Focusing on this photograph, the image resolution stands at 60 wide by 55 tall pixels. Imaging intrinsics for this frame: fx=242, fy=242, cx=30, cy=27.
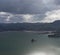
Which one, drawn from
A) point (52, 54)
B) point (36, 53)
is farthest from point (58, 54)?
point (36, 53)

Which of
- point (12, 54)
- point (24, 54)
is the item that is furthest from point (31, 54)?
point (12, 54)

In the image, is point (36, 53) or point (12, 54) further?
point (36, 53)

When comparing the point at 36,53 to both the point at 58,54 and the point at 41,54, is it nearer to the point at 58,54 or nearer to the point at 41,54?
the point at 41,54

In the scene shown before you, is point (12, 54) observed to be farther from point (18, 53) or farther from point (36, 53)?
point (36, 53)

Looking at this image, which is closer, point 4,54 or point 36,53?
point 4,54

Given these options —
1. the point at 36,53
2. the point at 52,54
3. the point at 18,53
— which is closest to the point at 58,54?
the point at 52,54

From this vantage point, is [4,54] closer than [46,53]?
Yes

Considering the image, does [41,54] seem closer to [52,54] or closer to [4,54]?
[52,54]

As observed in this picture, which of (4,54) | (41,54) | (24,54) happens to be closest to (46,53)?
(41,54)
